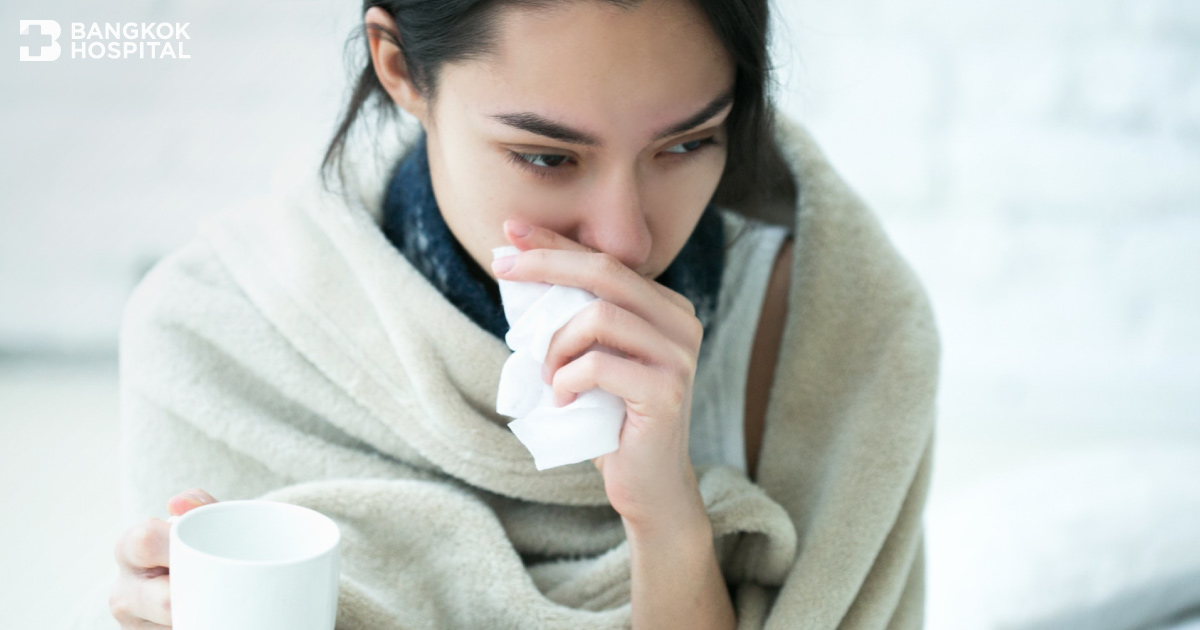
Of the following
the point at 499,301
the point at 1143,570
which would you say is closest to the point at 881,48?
the point at 1143,570

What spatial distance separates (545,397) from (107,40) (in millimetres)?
1178

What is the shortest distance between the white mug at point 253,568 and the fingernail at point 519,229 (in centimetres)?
30

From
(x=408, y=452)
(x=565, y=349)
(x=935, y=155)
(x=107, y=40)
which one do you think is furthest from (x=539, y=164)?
(x=935, y=155)

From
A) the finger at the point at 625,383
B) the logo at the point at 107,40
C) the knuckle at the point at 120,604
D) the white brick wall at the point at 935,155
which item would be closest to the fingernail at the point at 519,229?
the finger at the point at 625,383

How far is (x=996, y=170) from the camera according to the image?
6.53 feet

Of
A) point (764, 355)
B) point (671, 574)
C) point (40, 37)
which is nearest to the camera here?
point (671, 574)

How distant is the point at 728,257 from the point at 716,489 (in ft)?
1.15

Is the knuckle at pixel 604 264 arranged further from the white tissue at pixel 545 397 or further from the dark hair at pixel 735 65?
the dark hair at pixel 735 65

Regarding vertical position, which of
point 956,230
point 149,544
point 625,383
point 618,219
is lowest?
point 956,230

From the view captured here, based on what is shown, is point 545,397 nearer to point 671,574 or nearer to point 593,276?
point 593,276

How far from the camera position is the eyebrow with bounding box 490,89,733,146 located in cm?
82

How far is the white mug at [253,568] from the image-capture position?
1.94 feet

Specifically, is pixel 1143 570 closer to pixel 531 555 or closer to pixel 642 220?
pixel 531 555

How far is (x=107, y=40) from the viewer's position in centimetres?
161
